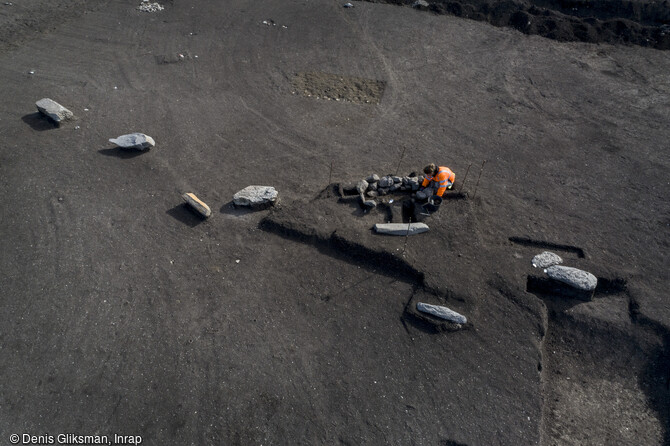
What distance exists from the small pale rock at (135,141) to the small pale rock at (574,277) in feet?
36.6

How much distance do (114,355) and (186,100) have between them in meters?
9.30

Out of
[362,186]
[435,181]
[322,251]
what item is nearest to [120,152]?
[322,251]

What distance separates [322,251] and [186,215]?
3.65 meters

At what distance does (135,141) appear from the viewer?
468 inches

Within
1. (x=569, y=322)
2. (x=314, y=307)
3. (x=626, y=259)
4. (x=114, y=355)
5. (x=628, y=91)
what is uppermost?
(x=628, y=91)

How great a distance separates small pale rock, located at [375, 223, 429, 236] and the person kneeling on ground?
1.01 m

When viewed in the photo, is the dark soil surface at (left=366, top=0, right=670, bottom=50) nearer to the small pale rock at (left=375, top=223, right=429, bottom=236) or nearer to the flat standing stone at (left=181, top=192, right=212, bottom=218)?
the small pale rock at (left=375, top=223, right=429, bottom=236)

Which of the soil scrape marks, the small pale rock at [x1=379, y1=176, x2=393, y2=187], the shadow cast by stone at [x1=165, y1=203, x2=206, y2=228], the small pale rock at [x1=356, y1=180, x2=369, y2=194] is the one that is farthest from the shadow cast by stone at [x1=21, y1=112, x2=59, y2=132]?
the small pale rock at [x1=379, y1=176, x2=393, y2=187]

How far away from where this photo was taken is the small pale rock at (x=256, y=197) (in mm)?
10439

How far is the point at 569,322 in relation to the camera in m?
8.73

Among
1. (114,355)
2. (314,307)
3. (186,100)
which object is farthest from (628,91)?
(114,355)

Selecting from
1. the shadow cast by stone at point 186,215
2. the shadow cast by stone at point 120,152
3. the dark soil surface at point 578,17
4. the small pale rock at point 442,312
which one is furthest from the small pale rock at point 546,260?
the dark soil surface at point 578,17

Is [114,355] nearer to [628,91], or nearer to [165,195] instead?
[165,195]

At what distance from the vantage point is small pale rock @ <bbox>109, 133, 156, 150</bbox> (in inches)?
465
